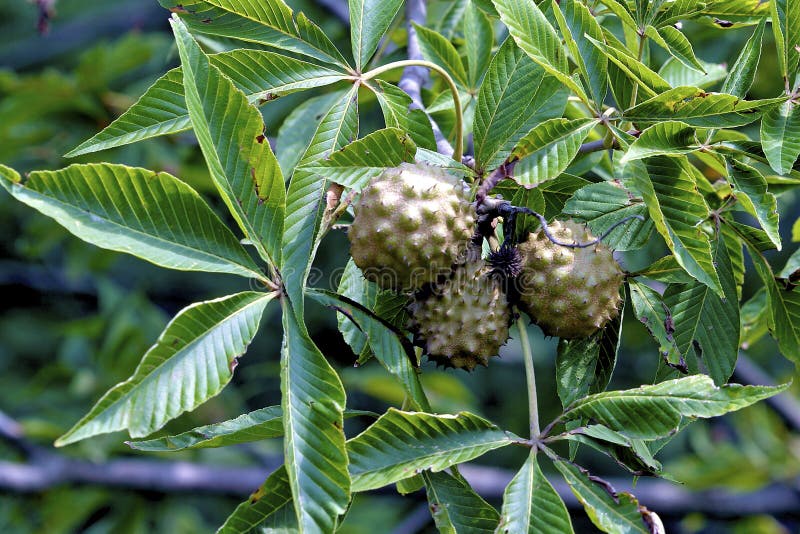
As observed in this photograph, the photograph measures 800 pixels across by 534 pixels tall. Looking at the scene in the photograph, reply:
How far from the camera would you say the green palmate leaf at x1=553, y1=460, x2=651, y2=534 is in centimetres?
146

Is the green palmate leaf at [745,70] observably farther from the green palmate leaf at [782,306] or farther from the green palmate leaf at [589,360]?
the green palmate leaf at [589,360]

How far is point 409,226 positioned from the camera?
158 centimetres

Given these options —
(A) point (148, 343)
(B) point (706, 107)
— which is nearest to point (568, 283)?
(B) point (706, 107)

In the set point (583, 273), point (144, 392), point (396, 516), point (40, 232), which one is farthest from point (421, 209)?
point (396, 516)

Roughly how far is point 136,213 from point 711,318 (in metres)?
1.23

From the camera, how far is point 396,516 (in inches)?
191

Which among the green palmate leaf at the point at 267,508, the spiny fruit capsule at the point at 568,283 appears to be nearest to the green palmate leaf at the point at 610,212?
the spiny fruit capsule at the point at 568,283

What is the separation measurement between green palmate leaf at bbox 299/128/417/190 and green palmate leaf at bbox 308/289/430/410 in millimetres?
234

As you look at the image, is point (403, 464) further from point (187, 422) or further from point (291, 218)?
point (187, 422)

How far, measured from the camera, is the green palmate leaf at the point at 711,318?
5.72ft

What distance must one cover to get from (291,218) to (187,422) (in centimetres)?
260

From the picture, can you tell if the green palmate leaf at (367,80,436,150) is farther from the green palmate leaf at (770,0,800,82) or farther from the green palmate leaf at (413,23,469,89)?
the green palmate leaf at (770,0,800,82)

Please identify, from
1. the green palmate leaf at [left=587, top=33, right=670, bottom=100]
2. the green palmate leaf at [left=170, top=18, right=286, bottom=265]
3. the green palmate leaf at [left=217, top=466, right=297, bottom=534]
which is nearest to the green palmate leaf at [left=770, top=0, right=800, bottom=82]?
the green palmate leaf at [left=587, top=33, right=670, bottom=100]

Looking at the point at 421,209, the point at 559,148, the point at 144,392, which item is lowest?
the point at 144,392
